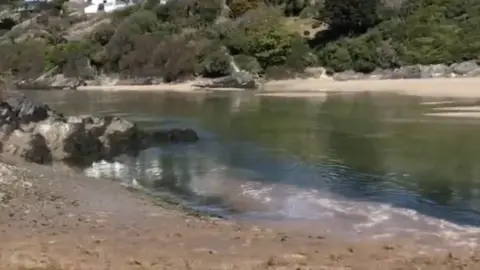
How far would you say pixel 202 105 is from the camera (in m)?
44.4

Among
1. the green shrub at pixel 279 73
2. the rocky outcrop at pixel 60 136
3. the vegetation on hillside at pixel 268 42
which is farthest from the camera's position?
the green shrub at pixel 279 73

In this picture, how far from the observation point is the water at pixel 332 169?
1350 cm

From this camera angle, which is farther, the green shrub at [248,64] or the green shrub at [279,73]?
the green shrub at [248,64]

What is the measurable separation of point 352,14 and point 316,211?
61.5m

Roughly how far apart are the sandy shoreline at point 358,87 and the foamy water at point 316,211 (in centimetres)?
2900

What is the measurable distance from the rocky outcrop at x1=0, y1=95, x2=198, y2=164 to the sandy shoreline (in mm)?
25712

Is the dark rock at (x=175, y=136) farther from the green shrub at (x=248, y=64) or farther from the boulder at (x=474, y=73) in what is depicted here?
the green shrub at (x=248, y=64)

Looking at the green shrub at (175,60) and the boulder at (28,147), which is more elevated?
the boulder at (28,147)

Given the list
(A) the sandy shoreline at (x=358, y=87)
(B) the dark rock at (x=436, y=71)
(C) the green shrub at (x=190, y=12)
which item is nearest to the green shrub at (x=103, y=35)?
(C) the green shrub at (x=190, y=12)

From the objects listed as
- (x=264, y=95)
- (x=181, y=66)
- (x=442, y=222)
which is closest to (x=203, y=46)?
(x=181, y=66)

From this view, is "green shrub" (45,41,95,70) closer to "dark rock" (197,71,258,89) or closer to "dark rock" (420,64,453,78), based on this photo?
"dark rock" (197,71,258,89)

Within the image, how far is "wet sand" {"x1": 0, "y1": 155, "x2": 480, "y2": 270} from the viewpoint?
8758 mm

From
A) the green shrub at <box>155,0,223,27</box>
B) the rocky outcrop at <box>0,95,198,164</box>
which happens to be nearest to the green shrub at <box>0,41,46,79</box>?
the green shrub at <box>155,0,223,27</box>

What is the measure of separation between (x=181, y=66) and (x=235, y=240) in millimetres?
58943
